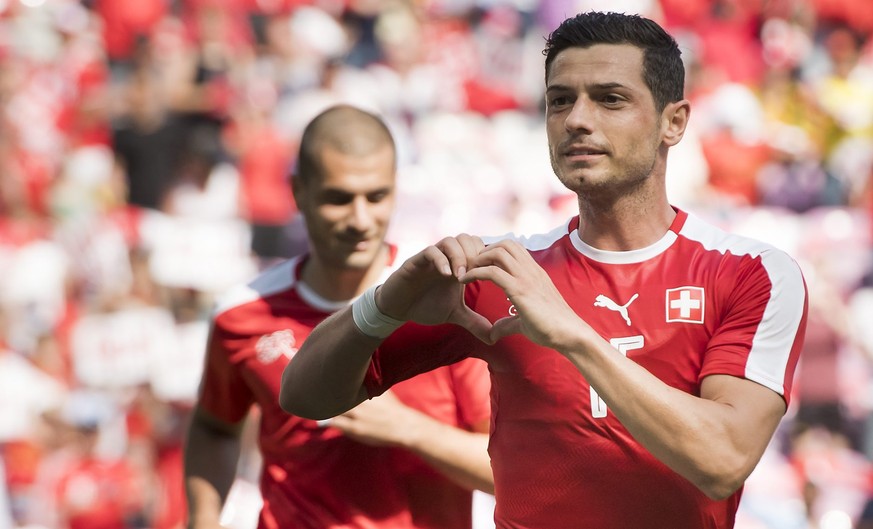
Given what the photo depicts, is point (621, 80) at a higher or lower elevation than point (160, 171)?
higher

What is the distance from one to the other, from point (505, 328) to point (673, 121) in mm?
717

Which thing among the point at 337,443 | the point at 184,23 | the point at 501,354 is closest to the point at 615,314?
the point at 501,354

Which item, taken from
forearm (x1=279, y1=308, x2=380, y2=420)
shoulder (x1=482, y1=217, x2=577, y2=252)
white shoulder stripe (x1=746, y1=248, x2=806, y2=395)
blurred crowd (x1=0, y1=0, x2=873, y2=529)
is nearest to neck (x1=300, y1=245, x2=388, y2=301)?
shoulder (x1=482, y1=217, x2=577, y2=252)

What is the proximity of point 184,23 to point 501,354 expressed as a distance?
956cm

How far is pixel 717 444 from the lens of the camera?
2.82 m

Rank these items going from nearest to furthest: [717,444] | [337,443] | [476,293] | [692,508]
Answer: [717,444] → [692,508] → [476,293] → [337,443]

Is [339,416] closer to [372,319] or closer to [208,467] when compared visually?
[208,467]

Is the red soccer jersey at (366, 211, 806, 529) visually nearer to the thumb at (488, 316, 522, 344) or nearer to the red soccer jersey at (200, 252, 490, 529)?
the thumb at (488, 316, 522, 344)

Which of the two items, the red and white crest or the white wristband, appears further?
the red and white crest

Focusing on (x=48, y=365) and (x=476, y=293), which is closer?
(x=476, y=293)

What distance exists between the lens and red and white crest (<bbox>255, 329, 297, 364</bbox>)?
462 centimetres

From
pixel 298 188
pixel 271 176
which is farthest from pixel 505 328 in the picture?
pixel 271 176

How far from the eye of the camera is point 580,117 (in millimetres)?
3145

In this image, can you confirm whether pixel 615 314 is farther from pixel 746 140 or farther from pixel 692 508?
pixel 746 140
